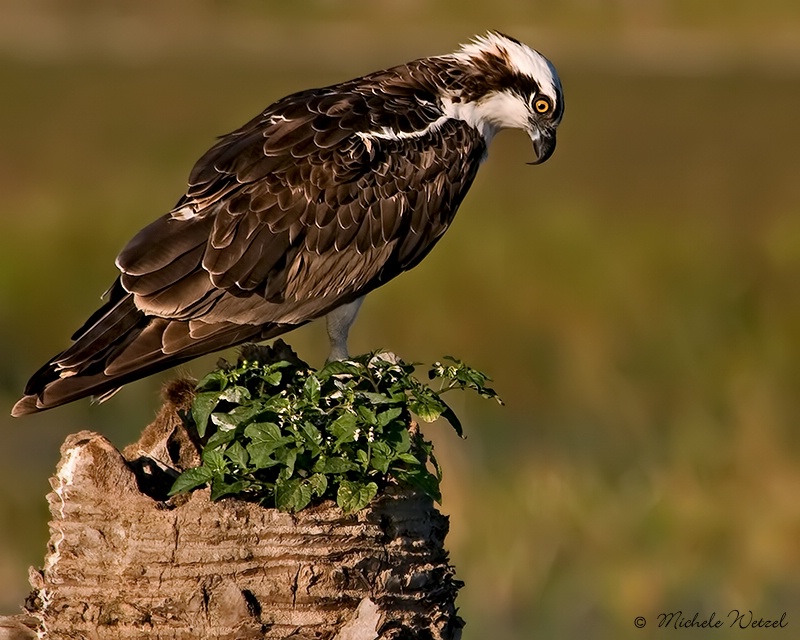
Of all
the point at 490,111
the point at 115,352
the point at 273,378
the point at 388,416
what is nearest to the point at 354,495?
the point at 388,416

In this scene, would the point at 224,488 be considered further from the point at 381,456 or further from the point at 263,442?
the point at 381,456

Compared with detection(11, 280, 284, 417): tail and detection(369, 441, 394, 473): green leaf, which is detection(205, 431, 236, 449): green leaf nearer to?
detection(369, 441, 394, 473): green leaf

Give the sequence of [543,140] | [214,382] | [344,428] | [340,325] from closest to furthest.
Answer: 1. [344,428]
2. [214,382]
3. [340,325]
4. [543,140]

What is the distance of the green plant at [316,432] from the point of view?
5617 mm

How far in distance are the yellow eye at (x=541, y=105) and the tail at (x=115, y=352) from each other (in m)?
2.09

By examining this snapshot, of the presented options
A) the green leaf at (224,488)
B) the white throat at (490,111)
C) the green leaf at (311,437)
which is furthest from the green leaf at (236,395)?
the white throat at (490,111)

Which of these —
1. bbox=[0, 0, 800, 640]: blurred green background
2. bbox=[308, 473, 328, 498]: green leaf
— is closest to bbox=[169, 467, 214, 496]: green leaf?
bbox=[308, 473, 328, 498]: green leaf

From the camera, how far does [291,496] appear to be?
5570 millimetres

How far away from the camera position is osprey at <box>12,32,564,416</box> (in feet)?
22.7

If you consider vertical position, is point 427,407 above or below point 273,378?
below

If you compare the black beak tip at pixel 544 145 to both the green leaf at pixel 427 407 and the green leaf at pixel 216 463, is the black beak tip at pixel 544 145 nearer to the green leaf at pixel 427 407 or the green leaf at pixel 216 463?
the green leaf at pixel 427 407

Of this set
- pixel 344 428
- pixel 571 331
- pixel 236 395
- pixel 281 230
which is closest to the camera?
pixel 344 428

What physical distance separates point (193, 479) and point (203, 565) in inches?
11.2

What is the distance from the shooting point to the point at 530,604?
398 inches
